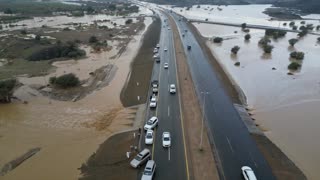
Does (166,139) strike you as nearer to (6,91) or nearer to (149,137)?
(149,137)

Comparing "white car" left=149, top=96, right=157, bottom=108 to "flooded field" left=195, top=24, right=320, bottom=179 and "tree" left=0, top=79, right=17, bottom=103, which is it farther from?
"tree" left=0, top=79, right=17, bottom=103

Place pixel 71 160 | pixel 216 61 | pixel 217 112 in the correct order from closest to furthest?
1. pixel 71 160
2. pixel 217 112
3. pixel 216 61

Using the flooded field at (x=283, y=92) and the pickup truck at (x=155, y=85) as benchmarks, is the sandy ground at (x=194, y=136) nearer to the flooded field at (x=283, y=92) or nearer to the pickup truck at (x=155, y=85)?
the pickup truck at (x=155, y=85)

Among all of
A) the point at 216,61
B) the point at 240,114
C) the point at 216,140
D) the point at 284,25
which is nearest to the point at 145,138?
the point at 216,140

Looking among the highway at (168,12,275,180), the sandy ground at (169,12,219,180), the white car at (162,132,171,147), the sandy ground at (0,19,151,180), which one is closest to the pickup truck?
the sandy ground at (169,12,219,180)

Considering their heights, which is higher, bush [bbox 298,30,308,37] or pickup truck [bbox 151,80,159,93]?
bush [bbox 298,30,308,37]

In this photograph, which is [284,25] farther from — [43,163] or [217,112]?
[43,163]
